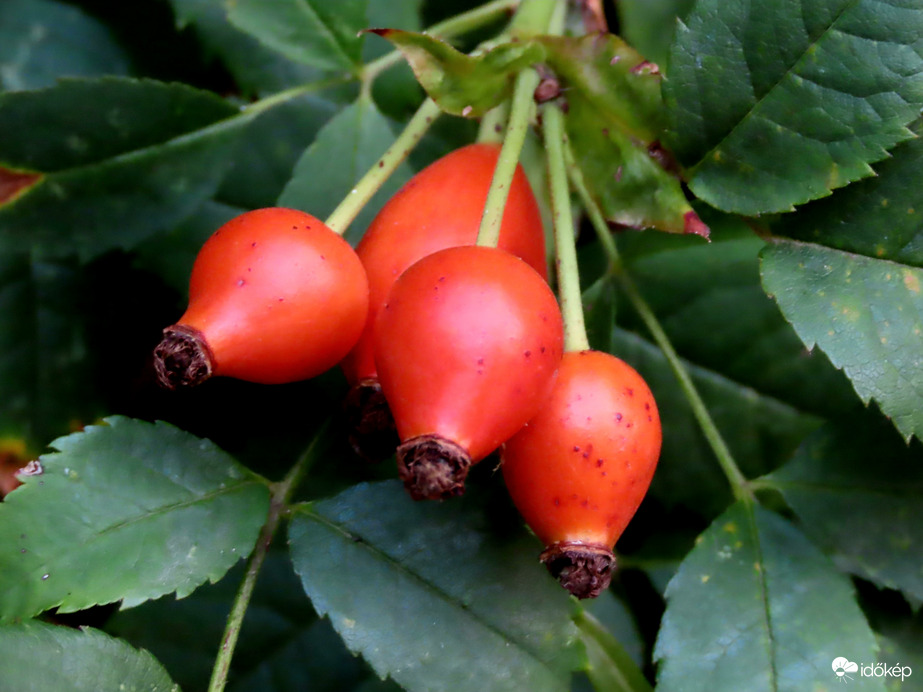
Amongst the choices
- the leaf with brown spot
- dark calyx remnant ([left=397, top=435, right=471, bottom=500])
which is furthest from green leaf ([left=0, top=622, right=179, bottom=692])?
the leaf with brown spot

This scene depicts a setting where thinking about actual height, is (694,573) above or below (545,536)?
below

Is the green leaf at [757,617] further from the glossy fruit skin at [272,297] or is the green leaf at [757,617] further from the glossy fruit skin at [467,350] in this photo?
the glossy fruit skin at [272,297]

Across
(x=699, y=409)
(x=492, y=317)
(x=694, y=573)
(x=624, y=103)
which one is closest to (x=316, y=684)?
(x=694, y=573)

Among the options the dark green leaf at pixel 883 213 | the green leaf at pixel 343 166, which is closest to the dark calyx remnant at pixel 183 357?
the green leaf at pixel 343 166

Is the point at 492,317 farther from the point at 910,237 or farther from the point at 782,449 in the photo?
the point at 782,449

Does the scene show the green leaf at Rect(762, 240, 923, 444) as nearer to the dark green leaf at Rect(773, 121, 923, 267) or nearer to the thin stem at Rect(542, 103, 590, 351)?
the dark green leaf at Rect(773, 121, 923, 267)

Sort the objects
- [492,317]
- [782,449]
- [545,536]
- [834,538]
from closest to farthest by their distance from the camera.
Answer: [492,317] → [545,536] → [834,538] → [782,449]
